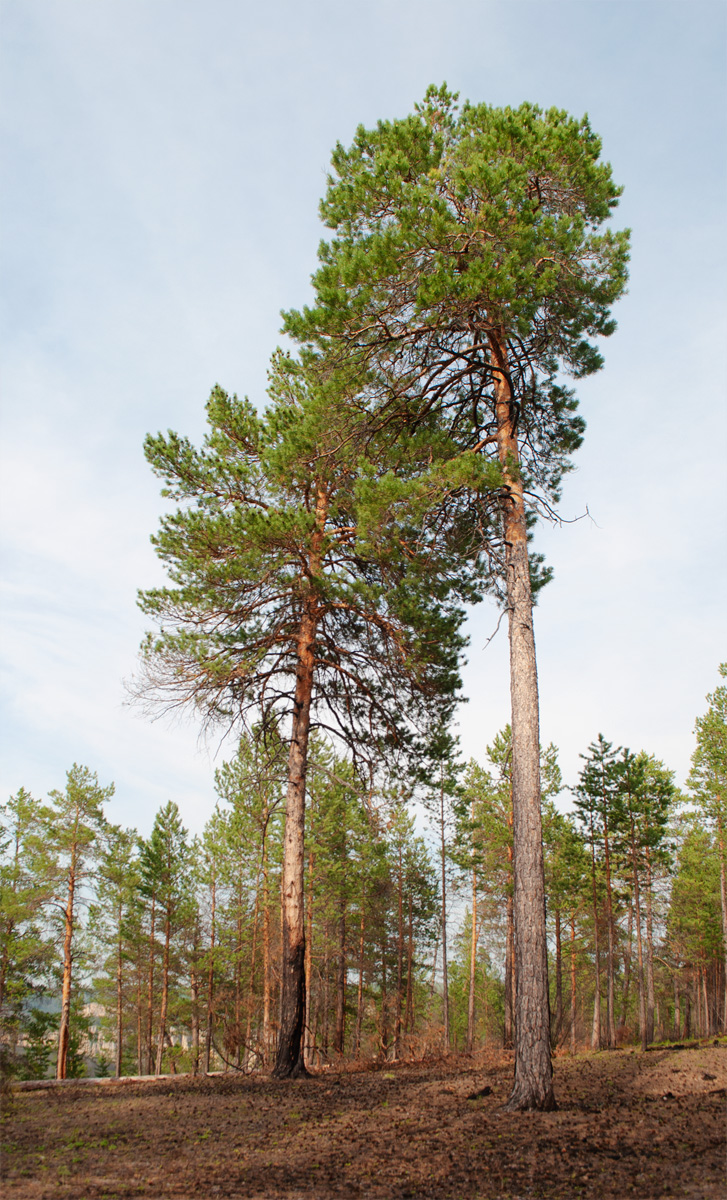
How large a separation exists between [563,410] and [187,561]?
20.5 ft

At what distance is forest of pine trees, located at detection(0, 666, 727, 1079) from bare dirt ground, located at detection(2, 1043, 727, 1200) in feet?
32.4

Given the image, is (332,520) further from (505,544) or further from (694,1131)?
(694,1131)

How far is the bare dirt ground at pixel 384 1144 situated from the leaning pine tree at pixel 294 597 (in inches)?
137

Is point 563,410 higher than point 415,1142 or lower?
higher

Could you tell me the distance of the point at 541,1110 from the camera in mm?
6328

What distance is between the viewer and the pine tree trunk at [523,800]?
6.61 metres

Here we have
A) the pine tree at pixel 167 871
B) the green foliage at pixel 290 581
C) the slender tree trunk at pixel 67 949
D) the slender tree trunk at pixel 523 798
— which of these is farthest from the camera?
the pine tree at pixel 167 871

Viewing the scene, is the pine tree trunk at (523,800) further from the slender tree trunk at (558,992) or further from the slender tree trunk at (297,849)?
the slender tree trunk at (558,992)

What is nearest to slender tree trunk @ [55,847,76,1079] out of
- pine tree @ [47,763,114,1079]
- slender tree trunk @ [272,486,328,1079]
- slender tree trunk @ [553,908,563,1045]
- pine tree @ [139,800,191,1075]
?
pine tree @ [47,763,114,1079]

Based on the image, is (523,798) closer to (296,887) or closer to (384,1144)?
(384,1144)

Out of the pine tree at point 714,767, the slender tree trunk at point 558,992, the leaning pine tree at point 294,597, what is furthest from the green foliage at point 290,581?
the pine tree at point 714,767

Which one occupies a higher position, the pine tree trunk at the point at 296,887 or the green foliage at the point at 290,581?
the green foliage at the point at 290,581

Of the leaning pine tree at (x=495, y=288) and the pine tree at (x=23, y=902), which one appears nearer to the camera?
the leaning pine tree at (x=495, y=288)

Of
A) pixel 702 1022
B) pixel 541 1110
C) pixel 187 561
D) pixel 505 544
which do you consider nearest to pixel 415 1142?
pixel 541 1110
